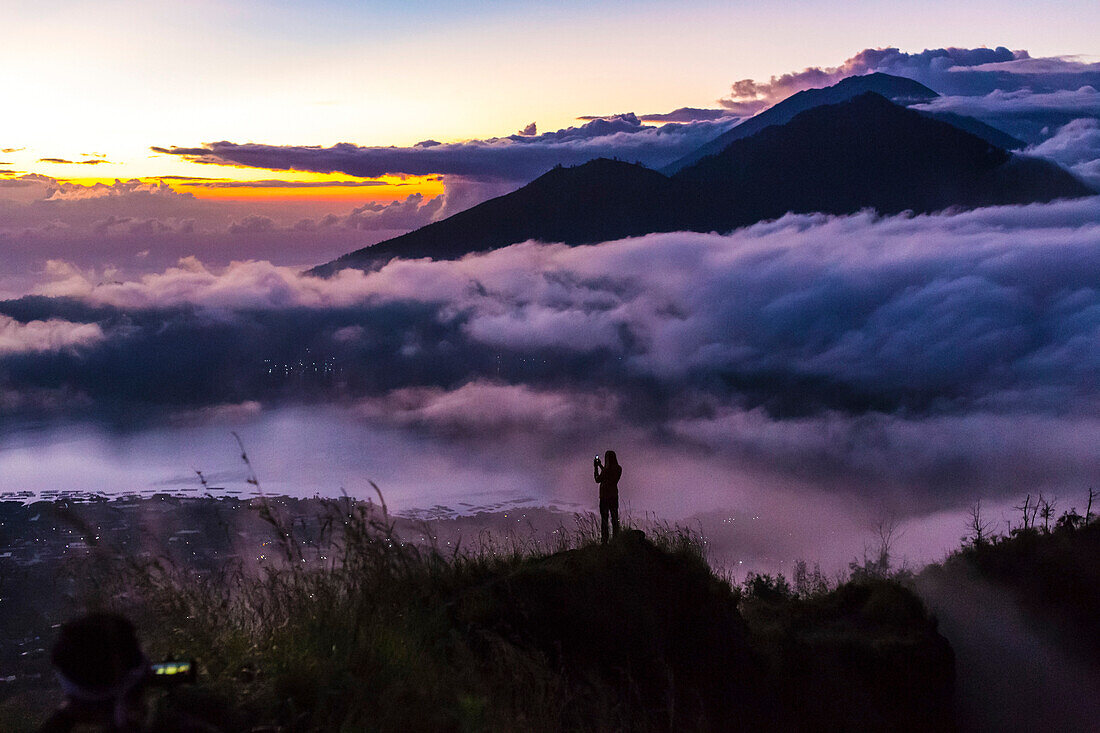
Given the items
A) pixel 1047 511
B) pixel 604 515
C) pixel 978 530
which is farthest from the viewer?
pixel 978 530

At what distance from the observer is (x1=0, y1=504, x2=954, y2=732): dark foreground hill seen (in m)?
4.60

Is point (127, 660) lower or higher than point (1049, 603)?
higher

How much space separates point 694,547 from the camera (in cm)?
1055

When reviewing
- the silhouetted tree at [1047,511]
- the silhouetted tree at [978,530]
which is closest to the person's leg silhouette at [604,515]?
the silhouetted tree at [978,530]

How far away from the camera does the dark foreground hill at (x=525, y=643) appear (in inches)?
181

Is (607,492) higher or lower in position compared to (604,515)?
higher

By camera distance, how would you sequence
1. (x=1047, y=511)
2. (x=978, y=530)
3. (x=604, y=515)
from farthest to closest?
(x=978, y=530) < (x=1047, y=511) < (x=604, y=515)

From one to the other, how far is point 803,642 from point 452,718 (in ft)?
29.7

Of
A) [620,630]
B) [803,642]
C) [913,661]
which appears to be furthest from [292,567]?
[913,661]

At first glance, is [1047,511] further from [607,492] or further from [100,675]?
[100,675]

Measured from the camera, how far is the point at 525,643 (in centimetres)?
775

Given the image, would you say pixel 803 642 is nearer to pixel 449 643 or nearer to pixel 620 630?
pixel 620 630

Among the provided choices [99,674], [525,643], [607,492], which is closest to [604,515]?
[607,492]

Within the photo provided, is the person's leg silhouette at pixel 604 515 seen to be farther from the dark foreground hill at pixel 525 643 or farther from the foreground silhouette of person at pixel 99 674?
the foreground silhouette of person at pixel 99 674
